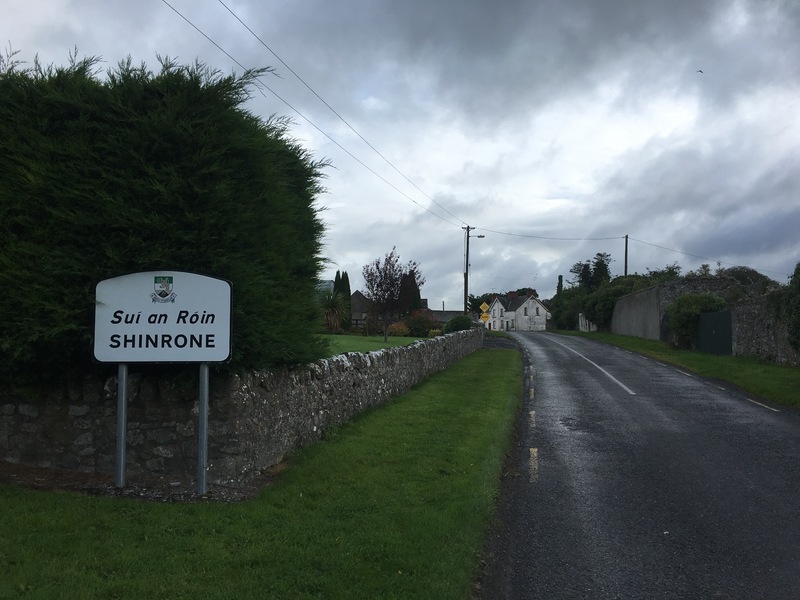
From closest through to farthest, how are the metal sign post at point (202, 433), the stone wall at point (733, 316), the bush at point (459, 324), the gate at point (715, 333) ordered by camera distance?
the metal sign post at point (202, 433) → the stone wall at point (733, 316) → the gate at point (715, 333) → the bush at point (459, 324)

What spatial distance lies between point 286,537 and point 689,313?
3319 centimetres

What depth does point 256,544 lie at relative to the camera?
5.37 meters

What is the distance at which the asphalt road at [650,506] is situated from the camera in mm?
5215

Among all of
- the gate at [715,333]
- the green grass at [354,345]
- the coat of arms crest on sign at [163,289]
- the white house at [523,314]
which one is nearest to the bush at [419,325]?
the gate at [715,333]

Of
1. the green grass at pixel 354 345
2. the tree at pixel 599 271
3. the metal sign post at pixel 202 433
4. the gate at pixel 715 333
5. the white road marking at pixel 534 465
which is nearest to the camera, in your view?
the metal sign post at pixel 202 433

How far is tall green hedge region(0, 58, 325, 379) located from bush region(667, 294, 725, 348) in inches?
1249

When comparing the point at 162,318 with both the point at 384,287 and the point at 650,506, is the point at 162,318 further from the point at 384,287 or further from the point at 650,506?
the point at 384,287

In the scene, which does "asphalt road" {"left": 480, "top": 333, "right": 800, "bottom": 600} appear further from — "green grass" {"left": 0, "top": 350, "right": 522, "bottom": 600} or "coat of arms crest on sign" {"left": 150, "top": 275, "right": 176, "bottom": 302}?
"coat of arms crest on sign" {"left": 150, "top": 275, "right": 176, "bottom": 302}

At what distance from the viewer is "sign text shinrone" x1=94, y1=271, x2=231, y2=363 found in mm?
6582

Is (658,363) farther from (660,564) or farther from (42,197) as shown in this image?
(42,197)

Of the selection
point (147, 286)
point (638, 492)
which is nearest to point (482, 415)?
point (638, 492)

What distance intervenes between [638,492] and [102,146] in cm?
691

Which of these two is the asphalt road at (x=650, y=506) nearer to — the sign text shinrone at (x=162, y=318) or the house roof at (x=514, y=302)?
the sign text shinrone at (x=162, y=318)

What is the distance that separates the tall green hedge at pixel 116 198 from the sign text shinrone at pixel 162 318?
20 centimetres
